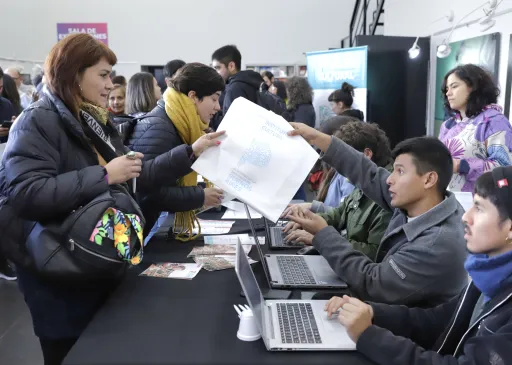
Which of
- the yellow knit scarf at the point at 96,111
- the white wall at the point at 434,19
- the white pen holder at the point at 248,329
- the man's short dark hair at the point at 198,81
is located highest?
the white wall at the point at 434,19

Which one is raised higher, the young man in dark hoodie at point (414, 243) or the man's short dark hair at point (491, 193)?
the man's short dark hair at point (491, 193)

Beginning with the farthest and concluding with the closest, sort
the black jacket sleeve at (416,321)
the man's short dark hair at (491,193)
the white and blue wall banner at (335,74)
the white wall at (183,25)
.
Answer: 1. the white wall at (183,25)
2. the white and blue wall banner at (335,74)
3. the black jacket sleeve at (416,321)
4. the man's short dark hair at (491,193)

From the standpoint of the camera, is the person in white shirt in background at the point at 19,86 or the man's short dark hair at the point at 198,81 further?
the person in white shirt in background at the point at 19,86

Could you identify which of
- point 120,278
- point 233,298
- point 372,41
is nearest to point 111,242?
point 120,278

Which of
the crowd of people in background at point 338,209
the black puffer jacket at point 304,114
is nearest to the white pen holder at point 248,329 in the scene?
the crowd of people in background at point 338,209

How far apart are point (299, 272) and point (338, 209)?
0.70 meters

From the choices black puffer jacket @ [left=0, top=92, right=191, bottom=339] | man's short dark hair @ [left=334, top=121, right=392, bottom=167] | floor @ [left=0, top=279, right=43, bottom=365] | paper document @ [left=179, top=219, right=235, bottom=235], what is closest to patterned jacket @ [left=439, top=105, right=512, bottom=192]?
man's short dark hair @ [left=334, top=121, right=392, bottom=167]

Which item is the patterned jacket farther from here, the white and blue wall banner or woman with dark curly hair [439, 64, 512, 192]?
the white and blue wall banner

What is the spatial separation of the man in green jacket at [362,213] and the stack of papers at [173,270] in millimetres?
425

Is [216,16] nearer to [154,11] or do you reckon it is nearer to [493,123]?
[154,11]

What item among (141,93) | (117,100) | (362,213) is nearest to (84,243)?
(362,213)

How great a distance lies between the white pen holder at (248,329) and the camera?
121cm

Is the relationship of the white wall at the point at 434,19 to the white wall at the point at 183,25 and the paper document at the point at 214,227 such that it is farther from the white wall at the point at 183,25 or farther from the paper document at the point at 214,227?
the paper document at the point at 214,227

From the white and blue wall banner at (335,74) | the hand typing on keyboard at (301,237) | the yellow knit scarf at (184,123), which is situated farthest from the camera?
the white and blue wall banner at (335,74)
